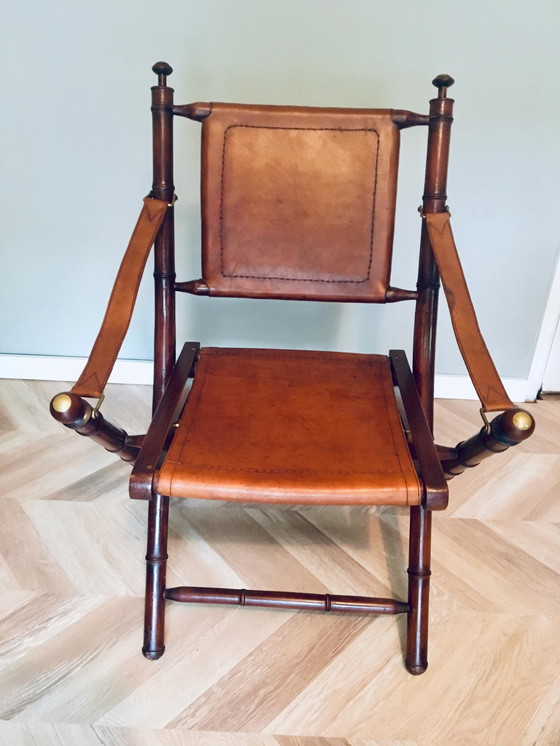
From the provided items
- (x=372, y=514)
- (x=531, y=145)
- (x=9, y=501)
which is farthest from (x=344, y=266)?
(x=9, y=501)

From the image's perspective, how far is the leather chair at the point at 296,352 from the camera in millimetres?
855

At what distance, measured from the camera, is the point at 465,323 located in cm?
91

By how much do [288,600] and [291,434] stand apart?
1.02ft

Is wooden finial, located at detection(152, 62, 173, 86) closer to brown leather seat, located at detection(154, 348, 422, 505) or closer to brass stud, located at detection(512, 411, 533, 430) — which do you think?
brown leather seat, located at detection(154, 348, 422, 505)

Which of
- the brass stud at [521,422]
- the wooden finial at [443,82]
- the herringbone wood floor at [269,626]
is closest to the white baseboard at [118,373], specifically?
the herringbone wood floor at [269,626]

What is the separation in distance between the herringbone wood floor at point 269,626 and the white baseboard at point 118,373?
39 cm

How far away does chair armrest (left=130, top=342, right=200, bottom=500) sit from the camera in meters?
0.81

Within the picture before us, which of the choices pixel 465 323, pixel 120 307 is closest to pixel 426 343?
pixel 465 323

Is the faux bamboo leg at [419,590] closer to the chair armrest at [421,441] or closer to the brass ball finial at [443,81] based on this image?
the chair armrest at [421,441]

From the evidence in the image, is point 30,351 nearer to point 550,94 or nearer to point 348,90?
point 348,90

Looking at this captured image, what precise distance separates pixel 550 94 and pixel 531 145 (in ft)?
0.40

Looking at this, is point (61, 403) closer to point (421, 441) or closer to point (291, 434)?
point (291, 434)

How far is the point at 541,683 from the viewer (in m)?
0.98

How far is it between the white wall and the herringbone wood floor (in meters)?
0.52
